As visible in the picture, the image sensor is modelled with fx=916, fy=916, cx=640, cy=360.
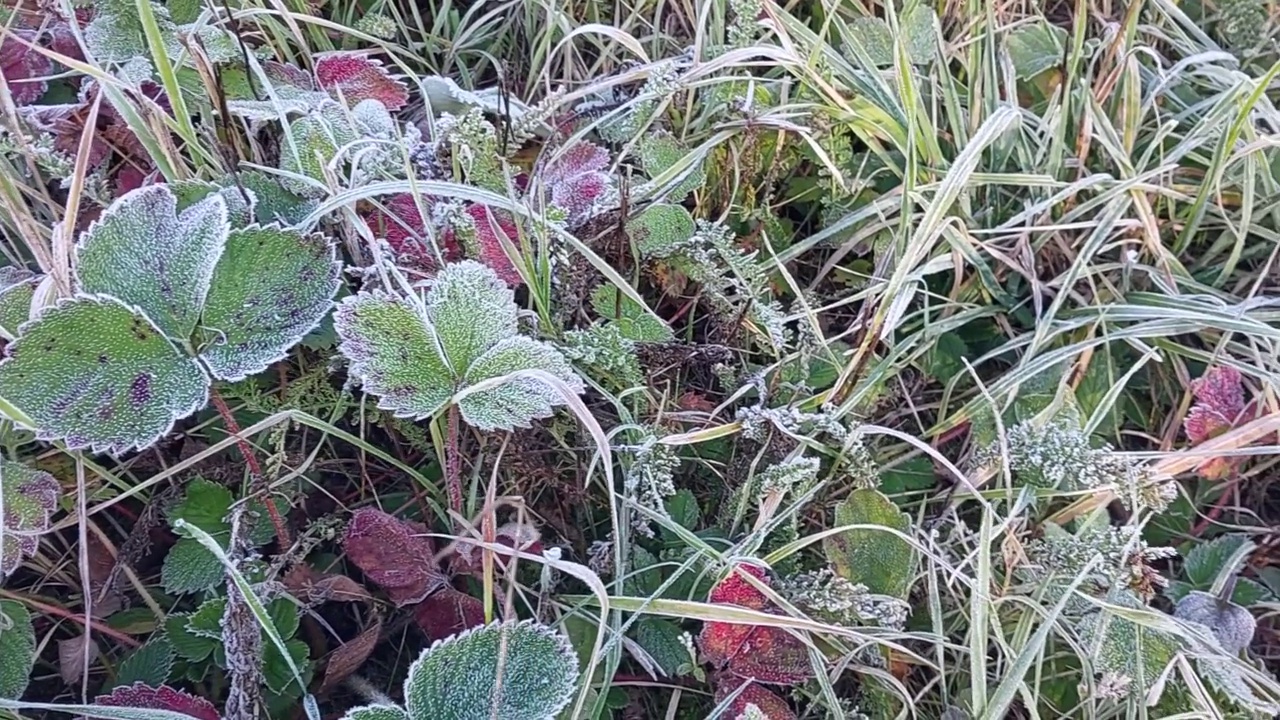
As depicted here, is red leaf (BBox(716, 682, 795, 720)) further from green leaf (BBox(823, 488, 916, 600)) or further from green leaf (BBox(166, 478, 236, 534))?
green leaf (BBox(166, 478, 236, 534))

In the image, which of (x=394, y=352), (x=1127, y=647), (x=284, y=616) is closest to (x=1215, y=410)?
(x=1127, y=647)

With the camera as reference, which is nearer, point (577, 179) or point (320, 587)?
point (320, 587)

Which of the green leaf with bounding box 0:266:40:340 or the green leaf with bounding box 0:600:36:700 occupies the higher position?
the green leaf with bounding box 0:266:40:340

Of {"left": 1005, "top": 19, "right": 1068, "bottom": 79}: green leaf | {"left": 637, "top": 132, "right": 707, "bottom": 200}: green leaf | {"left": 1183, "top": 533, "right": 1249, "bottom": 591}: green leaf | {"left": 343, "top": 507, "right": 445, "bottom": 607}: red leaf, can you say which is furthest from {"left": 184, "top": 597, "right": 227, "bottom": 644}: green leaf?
{"left": 1005, "top": 19, "right": 1068, "bottom": 79}: green leaf

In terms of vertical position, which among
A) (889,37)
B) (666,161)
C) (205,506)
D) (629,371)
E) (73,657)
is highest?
(889,37)

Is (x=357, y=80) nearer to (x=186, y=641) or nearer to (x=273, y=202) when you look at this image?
(x=273, y=202)

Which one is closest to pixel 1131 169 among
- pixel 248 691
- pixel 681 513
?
pixel 681 513
